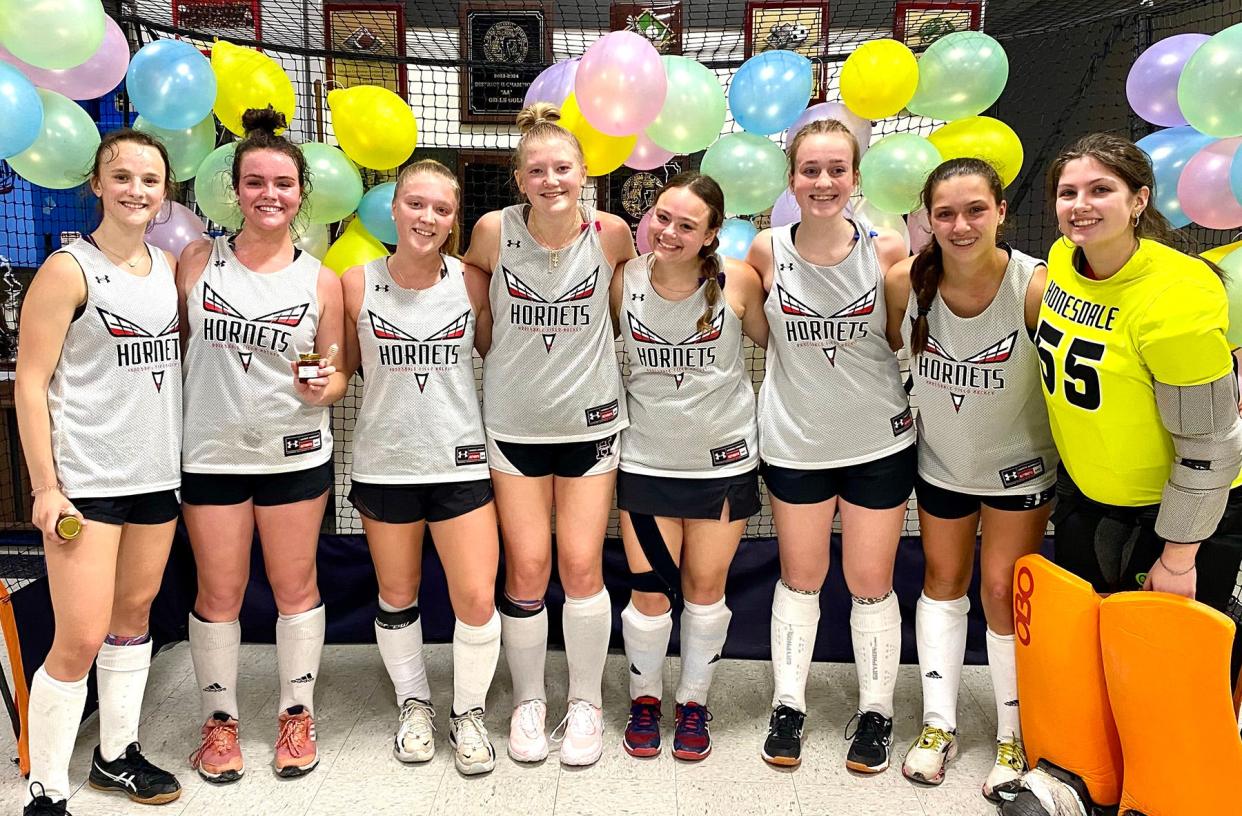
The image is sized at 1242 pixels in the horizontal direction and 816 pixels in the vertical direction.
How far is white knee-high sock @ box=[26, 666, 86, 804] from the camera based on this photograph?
6.33 ft

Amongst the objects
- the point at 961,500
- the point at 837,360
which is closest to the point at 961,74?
the point at 837,360

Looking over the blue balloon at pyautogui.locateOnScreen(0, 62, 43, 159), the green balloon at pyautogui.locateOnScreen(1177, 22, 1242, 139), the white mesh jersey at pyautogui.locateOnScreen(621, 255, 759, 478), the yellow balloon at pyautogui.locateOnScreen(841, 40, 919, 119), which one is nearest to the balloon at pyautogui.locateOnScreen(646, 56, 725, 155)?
the yellow balloon at pyautogui.locateOnScreen(841, 40, 919, 119)

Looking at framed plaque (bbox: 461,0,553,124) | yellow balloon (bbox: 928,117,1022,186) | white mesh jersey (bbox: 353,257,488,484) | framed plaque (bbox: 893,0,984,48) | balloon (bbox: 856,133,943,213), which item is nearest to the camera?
white mesh jersey (bbox: 353,257,488,484)

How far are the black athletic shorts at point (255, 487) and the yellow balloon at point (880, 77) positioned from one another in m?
1.86

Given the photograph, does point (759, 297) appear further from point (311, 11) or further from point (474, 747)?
point (311, 11)

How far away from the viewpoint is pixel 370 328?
6.98 feet

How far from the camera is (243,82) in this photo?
249cm

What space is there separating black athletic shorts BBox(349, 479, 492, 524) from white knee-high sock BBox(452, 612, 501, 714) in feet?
1.07

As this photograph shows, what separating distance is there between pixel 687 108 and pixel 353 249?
1074mm

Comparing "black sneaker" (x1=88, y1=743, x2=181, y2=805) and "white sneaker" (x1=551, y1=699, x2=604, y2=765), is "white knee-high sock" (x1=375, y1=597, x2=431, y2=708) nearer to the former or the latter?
"white sneaker" (x1=551, y1=699, x2=604, y2=765)

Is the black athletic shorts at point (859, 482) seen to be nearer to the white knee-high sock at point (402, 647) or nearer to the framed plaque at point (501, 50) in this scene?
the white knee-high sock at point (402, 647)

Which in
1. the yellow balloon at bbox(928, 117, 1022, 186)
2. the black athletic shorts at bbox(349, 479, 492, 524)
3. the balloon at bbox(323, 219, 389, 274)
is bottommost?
the black athletic shorts at bbox(349, 479, 492, 524)

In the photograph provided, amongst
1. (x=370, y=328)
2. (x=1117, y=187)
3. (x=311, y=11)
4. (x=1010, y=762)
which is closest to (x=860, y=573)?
(x=1010, y=762)

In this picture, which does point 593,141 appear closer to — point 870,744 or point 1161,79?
point 1161,79
